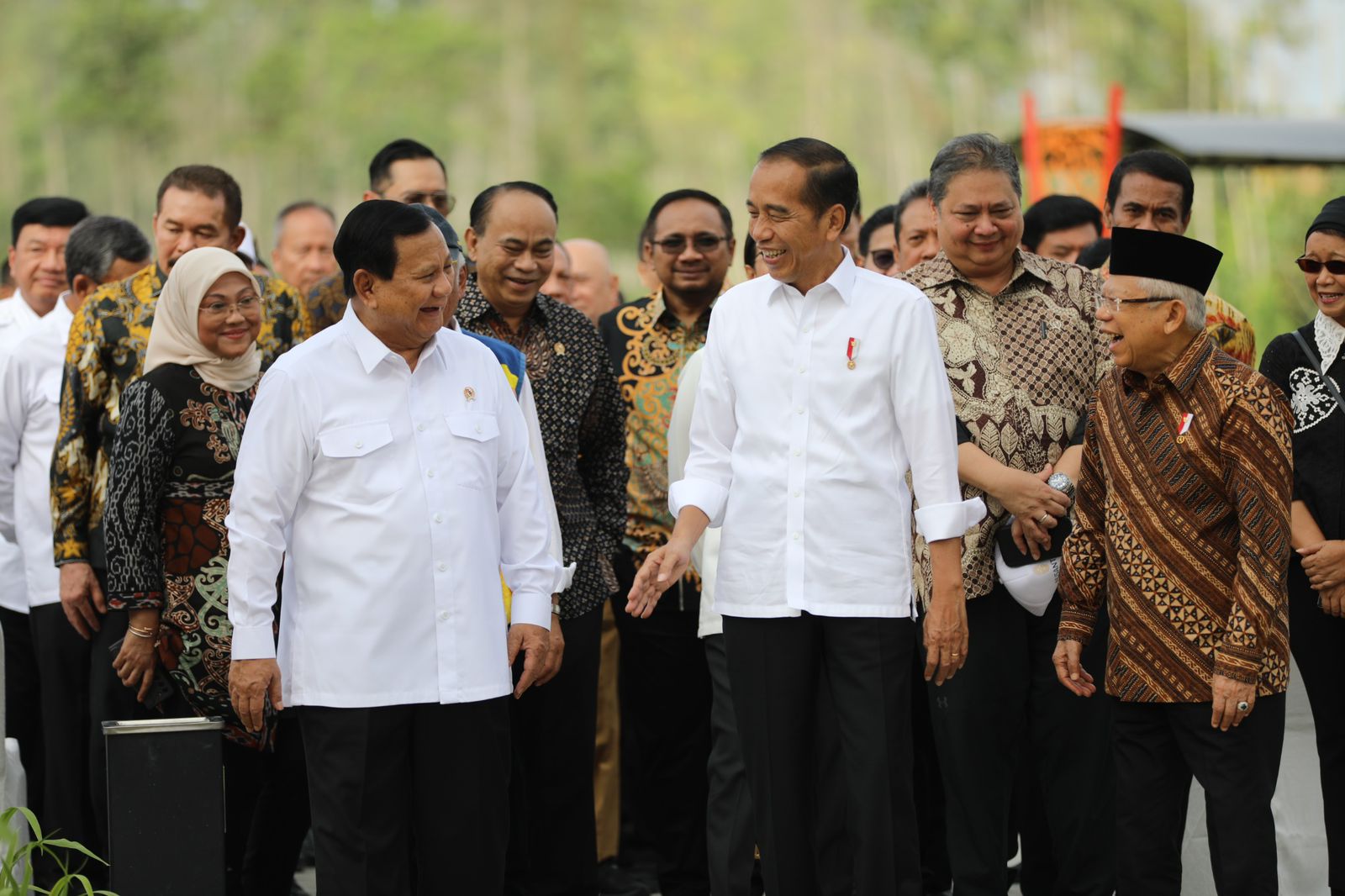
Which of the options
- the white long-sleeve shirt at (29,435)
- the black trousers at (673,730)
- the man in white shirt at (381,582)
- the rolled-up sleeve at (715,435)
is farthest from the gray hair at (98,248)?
the rolled-up sleeve at (715,435)

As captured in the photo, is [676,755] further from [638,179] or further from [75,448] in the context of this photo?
[638,179]

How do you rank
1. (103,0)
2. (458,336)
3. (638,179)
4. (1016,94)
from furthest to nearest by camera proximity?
(638,179)
(103,0)
(1016,94)
(458,336)

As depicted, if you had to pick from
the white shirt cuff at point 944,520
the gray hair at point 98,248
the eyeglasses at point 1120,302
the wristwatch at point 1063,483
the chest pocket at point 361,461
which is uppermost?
the gray hair at point 98,248

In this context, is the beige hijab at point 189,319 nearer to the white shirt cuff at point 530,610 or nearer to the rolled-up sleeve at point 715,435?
the white shirt cuff at point 530,610

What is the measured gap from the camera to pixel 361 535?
385 cm

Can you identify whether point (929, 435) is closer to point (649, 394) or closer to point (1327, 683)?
point (1327, 683)

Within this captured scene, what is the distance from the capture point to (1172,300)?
4.15m

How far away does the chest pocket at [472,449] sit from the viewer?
3943 millimetres

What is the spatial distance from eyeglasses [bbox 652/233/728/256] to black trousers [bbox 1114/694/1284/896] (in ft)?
7.96

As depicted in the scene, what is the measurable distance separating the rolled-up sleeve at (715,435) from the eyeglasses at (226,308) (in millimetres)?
1396

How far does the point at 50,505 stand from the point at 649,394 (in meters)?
2.08

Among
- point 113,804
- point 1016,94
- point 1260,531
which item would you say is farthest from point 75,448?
point 1016,94

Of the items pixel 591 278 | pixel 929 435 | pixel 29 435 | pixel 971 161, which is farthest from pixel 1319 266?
pixel 29 435

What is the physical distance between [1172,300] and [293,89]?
35.7 meters
